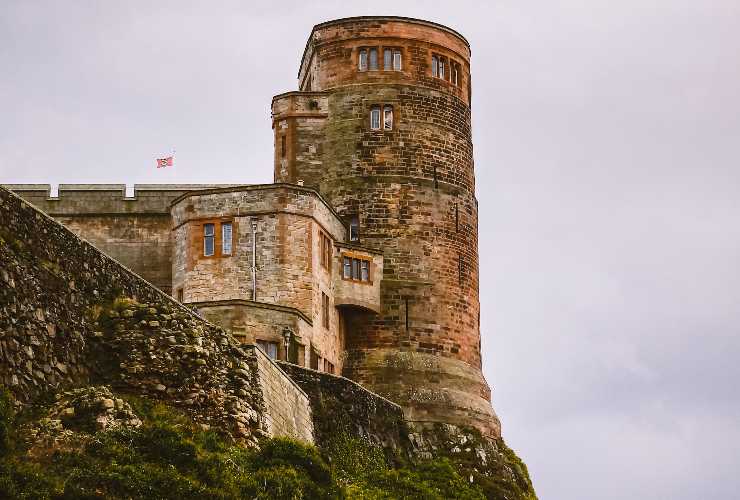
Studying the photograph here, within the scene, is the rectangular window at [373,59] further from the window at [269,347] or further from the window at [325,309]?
the window at [269,347]

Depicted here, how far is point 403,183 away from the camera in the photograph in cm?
6303

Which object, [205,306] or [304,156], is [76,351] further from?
[304,156]

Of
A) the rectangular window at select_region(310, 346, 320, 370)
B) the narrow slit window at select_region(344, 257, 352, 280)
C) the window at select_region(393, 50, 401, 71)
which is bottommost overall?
the rectangular window at select_region(310, 346, 320, 370)

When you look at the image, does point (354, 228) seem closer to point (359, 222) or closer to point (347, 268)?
point (359, 222)

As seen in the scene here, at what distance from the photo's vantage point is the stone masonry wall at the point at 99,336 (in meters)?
31.0

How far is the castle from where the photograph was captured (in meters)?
57.5

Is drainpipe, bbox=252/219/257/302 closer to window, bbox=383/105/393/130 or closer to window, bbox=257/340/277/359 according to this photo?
window, bbox=257/340/277/359

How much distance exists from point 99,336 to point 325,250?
25.6 m

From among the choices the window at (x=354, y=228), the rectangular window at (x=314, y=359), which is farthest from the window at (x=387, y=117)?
the rectangular window at (x=314, y=359)

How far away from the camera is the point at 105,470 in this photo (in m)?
29.0

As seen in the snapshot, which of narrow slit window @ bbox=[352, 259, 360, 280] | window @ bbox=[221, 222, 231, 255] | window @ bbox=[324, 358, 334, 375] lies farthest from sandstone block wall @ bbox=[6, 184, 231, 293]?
window @ bbox=[324, 358, 334, 375]

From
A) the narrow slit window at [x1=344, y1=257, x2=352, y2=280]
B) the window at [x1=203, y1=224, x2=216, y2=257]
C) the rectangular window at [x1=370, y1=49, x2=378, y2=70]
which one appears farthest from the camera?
the rectangular window at [x1=370, y1=49, x2=378, y2=70]

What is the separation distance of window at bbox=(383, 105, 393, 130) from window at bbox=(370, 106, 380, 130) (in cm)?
22

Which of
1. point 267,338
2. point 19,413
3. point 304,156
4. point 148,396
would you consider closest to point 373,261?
point 304,156
